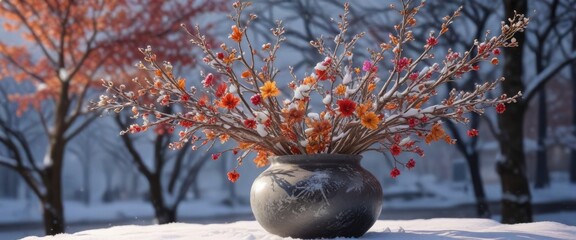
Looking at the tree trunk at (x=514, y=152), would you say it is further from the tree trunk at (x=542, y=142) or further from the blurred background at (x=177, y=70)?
the tree trunk at (x=542, y=142)

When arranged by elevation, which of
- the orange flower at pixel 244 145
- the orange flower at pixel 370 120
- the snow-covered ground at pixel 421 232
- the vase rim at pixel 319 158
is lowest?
the snow-covered ground at pixel 421 232

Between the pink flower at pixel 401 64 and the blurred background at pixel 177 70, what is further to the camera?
the blurred background at pixel 177 70

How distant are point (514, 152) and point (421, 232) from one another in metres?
3.09

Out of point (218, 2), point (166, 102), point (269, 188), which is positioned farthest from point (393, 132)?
point (218, 2)

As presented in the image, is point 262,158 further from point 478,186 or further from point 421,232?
point 478,186

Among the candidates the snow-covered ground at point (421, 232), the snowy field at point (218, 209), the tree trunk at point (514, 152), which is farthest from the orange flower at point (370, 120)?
the snowy field at point (218, 209)

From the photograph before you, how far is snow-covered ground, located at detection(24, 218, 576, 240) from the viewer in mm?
2209

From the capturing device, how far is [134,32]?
6.57 m

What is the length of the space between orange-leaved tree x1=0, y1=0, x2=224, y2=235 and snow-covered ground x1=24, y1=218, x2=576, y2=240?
3.92 m

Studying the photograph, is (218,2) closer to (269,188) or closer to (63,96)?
(63,96)

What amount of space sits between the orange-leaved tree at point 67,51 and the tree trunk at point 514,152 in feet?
11.7

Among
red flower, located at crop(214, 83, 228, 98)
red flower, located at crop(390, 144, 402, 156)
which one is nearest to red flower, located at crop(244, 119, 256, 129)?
red flower, located at crop(214, 83, 228, 98)

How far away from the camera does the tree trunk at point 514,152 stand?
5.07 meters

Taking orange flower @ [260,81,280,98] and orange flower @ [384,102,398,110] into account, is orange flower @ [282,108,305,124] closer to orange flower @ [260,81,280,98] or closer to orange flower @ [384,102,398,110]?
orange flower @ [260,81,280,98]
